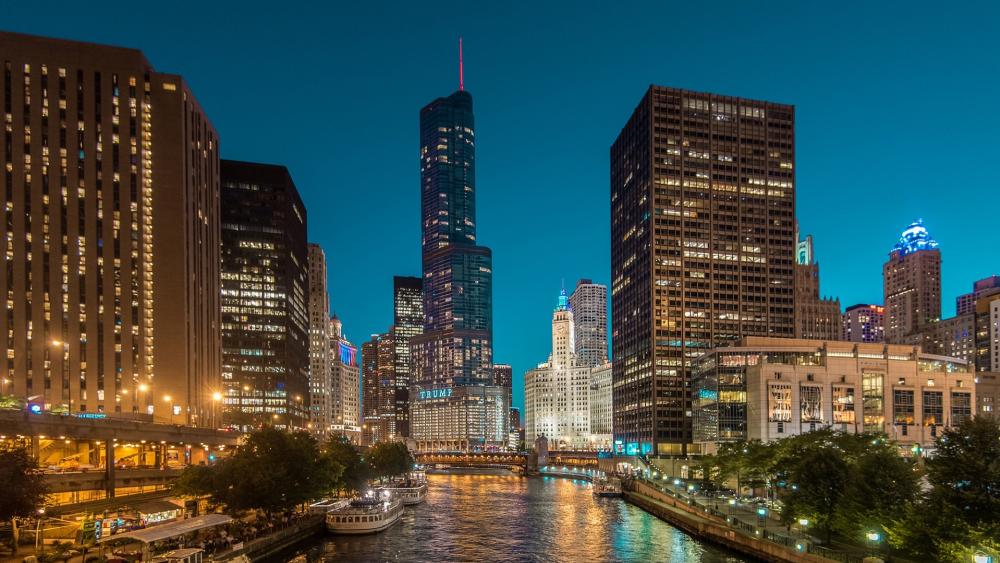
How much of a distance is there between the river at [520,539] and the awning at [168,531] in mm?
11324

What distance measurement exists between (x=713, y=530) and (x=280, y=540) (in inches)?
2054

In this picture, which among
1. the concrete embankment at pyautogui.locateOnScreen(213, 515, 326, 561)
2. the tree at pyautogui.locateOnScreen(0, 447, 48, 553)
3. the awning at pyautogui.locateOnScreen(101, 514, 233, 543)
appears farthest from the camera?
the concrete embankment at pyautogui.locateOnScreen(213, 515, 326, 561)

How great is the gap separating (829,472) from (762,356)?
108587mm

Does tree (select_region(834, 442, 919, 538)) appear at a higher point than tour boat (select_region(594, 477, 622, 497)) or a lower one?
higher

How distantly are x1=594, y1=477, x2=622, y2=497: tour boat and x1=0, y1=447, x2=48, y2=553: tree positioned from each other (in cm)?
13217

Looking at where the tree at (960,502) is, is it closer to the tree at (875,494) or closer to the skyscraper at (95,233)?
the tree at (875,494)

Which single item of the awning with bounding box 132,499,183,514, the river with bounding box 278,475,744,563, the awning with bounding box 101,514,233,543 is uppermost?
the awning with bounding box 101,514,233,543

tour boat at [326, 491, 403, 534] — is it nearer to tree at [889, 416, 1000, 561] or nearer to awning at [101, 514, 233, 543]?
awning at [101, 514, 233, 543]

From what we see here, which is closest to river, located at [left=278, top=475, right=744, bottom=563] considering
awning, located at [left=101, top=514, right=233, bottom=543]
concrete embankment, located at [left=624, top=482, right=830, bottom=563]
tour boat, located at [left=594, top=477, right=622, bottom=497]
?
concrete embankment, located at [left=624, top=482, right=830, bottom=563]

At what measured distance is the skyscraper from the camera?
149625 mm

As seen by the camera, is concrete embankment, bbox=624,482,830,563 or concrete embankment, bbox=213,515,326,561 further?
concrete embankment, bbox=213,515,326,561

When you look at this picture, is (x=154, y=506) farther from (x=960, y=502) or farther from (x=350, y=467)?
(x=960, y=502)

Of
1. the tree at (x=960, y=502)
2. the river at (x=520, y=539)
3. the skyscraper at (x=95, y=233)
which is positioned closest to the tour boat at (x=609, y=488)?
the river at (x=520, y=539)

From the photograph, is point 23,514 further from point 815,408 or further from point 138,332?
point 815,408
